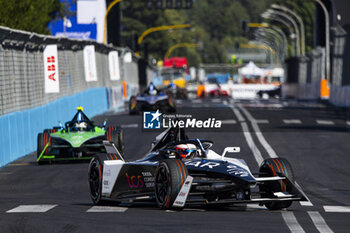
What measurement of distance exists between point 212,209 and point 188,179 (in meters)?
1.04

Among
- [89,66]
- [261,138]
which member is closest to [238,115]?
[89,66]

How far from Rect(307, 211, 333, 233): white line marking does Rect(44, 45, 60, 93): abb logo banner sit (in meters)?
15.6

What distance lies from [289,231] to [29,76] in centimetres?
1690

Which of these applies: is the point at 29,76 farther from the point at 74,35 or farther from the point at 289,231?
the point at 74,35

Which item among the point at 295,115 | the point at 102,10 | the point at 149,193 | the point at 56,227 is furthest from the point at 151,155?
the point at 102,10

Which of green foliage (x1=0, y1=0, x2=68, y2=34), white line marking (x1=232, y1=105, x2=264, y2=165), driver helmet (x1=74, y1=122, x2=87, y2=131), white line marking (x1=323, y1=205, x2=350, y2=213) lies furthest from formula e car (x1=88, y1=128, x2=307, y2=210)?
green foliage (x1=0, y1=0, x2=68, y2=34)

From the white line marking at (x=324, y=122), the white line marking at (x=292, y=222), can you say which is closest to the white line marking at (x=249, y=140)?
the white line marking at (x=324, y=122)

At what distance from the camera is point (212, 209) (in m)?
10.8

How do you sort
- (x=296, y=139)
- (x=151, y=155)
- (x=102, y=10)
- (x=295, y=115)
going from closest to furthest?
(x=151, y=155) < (x=296, y=139) < (x=295, y=115) < (x=102, y=10)

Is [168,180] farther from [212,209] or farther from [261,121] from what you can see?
[261,121]

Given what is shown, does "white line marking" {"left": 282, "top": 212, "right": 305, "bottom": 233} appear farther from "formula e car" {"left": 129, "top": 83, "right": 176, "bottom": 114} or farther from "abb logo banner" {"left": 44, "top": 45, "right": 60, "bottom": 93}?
"formula e car" {"left": 129, "top": 83, "right": 176, "bottom": 114}

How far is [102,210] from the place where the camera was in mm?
11016

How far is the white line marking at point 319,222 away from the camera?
339 inches

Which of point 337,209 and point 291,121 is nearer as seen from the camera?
point 337,209
